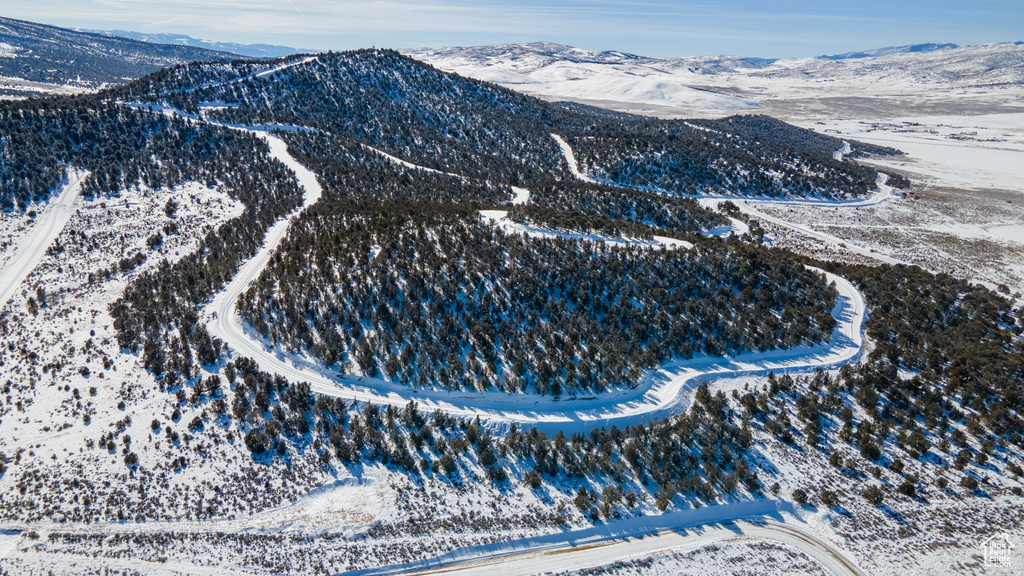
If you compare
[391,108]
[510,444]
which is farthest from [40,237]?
[391,108]

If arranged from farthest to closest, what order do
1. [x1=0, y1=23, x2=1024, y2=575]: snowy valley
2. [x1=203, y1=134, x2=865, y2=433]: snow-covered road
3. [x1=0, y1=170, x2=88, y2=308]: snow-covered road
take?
[x1=0, y1=170, x2=88, y2=308]: snow-covered road, [x1=203, y1=134, x2=865, y2=433]: snow-covered road, [x1=0, y1=23, x2=1024, y2=575]: snowy valley

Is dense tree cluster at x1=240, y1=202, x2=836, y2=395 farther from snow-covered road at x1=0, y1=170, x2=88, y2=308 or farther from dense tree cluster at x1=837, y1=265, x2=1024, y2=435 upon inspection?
snow-covered road at x1=0, y1=170, x2=88, y2=308

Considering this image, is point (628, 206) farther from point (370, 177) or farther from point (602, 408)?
point (602, 408)

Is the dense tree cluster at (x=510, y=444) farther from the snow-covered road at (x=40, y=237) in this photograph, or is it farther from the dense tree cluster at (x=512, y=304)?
the snow-covered road at (x=40, y=237)

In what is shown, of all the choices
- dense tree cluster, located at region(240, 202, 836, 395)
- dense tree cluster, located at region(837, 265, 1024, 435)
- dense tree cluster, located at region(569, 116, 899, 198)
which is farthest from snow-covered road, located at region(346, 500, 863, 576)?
dense tree cluster, located at region(569, 116, 899, 198)

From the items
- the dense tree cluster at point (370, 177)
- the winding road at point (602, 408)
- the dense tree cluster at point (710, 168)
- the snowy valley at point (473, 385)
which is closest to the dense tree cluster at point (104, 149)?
the snowy valley at point (473, 385)

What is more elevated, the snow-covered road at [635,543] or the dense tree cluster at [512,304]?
the dense tree cluster at [512,304]

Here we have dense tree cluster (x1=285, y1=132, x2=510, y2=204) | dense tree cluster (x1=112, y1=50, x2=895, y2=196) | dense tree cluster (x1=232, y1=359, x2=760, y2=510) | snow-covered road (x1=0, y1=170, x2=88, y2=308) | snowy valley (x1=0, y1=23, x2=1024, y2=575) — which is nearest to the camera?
snowy valley (x1=0, y1=23, x2=1024, y2=575)

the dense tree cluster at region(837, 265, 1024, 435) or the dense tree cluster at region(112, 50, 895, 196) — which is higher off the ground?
the dense tree cluster at region(112, 50, 895, 196)
